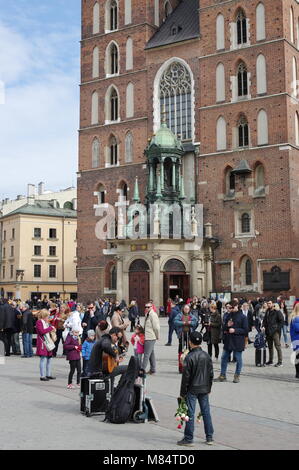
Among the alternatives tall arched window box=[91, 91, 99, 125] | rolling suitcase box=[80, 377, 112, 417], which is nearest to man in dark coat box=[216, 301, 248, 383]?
rolling suitcase box=[80, 377, 112, 417]

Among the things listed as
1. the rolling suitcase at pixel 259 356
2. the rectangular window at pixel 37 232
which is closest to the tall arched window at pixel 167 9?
the rectangular window at pixel 37 232

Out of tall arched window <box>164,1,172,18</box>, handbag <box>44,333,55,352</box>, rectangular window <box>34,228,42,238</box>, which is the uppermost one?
tall arched window <box>164,1,172,18</box>

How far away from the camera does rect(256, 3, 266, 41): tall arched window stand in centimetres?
3722

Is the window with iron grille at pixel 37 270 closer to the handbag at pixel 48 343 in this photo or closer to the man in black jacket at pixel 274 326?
the man in black jacket at pixel 274 326

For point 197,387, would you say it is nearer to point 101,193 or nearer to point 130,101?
point 101,193

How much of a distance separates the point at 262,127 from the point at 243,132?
147 cm

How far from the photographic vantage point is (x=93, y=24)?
4522 centimetres

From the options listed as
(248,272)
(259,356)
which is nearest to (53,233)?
(248,272)

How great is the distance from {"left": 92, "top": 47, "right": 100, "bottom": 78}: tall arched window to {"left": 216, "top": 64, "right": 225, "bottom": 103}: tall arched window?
9.79m

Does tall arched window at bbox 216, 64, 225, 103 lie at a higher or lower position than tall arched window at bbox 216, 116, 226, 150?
higher

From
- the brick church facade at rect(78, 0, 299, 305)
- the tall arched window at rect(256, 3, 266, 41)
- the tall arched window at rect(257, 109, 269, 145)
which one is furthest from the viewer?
the tall arched window at rect(256, 3, 266, 41)

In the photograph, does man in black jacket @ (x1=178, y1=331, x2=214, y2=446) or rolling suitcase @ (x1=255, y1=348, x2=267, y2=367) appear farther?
rolling suitcase @ (x1=255, y1=348, x2=267, y2=367)

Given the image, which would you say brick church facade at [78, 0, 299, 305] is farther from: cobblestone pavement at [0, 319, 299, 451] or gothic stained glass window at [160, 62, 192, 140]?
cobblestone pavement at [0, 319, 299, 451]
